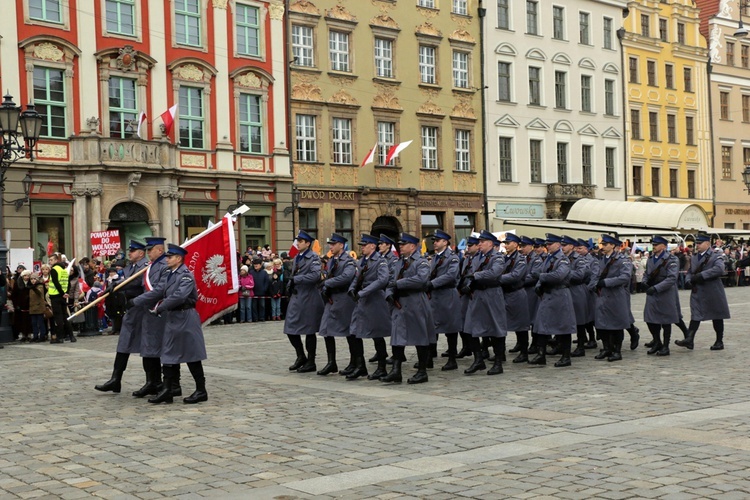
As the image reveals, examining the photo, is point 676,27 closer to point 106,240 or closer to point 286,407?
point 106,240

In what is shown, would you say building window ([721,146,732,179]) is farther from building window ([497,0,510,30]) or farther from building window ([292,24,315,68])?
building window ([292,24,315,68])

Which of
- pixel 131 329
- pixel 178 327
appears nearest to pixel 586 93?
pixel 131 329

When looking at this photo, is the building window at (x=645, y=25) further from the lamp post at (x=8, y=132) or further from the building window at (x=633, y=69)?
the lamp post at (x=8, y=132)

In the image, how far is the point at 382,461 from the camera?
766 cm

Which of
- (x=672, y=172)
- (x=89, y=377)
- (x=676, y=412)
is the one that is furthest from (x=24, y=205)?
(x=672, y=172)

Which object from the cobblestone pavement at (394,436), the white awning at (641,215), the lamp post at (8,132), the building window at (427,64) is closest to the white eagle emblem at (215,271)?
the cobblestone pavement at (394,436)

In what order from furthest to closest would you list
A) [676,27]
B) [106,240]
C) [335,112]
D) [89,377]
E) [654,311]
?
[676,27], [335,112], [106,240], [654,311], [89,377]

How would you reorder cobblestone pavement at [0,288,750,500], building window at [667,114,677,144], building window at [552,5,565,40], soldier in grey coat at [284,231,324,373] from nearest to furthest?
cobblestone pavement at [0,288,750,500], soldier in grey coat at [284,231,324,373], building window at [552,5,565,40], building window at [667,114,677,144]

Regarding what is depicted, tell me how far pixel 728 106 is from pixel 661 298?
43.9m

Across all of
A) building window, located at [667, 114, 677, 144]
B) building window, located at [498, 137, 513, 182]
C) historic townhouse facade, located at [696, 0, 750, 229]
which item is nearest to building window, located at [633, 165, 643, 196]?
building window, located at [667, 114, 677, 144]

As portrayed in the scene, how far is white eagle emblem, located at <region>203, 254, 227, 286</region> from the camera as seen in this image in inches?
540

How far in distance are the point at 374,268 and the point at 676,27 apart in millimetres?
43905

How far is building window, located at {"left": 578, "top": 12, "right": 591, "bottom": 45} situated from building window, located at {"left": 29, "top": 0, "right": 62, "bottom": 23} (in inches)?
1041

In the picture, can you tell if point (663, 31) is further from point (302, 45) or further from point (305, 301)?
point (305, 301)
